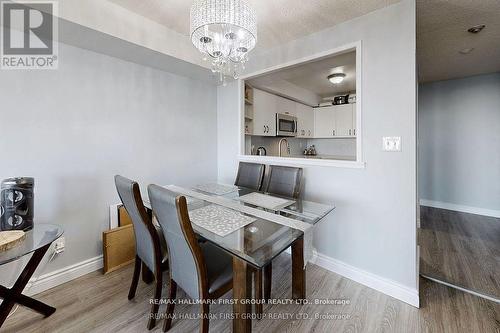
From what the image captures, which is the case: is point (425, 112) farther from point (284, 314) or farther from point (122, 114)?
point (122, 114)

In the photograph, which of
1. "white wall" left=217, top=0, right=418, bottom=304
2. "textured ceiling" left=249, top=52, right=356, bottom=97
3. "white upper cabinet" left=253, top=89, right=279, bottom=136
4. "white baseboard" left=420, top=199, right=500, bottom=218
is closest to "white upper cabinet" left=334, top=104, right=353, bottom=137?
"textured ceiling" left=249, top=52, right=356, bottom=97

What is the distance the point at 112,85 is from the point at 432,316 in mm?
3342

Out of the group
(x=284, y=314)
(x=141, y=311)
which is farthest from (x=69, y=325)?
(x=284, y=314)

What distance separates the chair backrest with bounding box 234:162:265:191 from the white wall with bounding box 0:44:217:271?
827 millimetres

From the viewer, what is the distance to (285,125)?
413 centimetres

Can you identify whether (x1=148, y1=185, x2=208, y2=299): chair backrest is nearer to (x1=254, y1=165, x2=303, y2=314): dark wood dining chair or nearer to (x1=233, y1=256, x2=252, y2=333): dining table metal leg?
(x1=233, y1=256, x2=252, y2=333): dining table metal leg

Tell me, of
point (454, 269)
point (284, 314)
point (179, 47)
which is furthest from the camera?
point (179, 47)

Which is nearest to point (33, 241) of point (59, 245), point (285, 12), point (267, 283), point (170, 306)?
point (59, 245)

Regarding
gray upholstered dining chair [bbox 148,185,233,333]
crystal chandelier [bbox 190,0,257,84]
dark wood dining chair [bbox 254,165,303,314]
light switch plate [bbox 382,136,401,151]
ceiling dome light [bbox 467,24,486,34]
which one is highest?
ceiling dome light [bbox 467,24,486,34]

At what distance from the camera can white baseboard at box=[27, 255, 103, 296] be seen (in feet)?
6.01

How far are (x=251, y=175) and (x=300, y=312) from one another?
1437 mm

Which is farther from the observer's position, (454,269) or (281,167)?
(281,167)

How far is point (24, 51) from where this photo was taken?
1.79m

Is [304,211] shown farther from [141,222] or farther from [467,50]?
[467,50]
